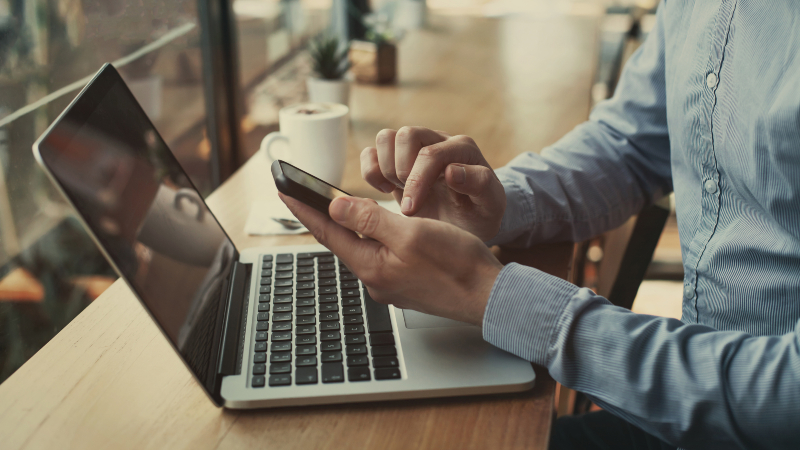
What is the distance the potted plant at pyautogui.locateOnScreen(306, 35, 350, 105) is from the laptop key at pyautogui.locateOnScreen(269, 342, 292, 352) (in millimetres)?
872

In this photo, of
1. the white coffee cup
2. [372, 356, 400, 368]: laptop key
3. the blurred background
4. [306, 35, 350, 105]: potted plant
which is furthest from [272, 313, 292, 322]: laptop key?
[306, 35, 350, 105]: potted plant

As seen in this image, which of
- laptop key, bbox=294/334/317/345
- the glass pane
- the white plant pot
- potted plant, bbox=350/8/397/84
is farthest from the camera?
potted plant, bbox=350/8/397/84

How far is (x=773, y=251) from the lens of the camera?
0.58 metres

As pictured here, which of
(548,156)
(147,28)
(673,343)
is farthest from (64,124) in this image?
(147,28)

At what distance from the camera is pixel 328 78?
1.34m

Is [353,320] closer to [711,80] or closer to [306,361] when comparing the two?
[306,361]

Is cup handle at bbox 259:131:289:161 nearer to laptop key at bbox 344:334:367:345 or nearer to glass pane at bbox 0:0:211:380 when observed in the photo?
glass pane at bbox 0:0:211:380

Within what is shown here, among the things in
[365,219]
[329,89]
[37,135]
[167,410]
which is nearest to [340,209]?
[365,219]

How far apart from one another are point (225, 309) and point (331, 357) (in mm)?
135

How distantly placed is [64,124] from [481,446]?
0.41 metres

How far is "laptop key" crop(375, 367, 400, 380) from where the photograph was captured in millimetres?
496

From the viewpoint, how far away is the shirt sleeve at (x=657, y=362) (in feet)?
1.53

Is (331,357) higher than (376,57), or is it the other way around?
(376,57)

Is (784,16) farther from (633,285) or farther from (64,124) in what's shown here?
(64,124)
